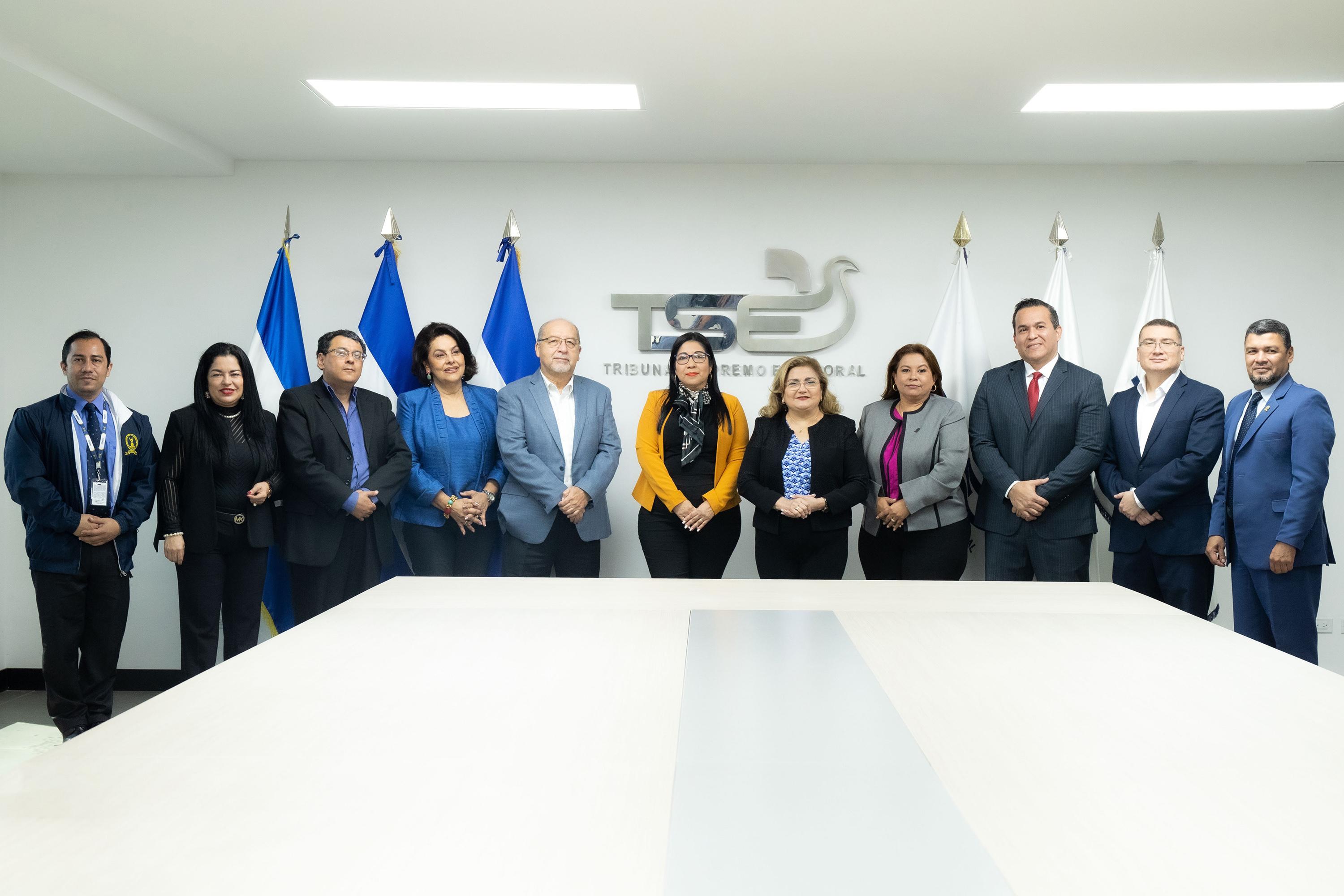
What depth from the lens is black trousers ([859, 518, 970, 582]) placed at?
374cm

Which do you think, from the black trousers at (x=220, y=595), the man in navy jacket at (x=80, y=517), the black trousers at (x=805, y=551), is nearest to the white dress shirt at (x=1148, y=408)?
the black trousers at (x=805, y=551)

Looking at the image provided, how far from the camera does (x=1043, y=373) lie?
12.8ft

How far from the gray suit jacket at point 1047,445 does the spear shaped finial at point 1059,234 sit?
88cm

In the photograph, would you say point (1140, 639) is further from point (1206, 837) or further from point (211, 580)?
point (211, 580)

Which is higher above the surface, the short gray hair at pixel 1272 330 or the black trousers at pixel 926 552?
the short gray hair at pixel 1272 330

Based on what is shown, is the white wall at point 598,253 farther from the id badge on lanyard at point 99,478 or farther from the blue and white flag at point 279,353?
the id badge on lanyard at point 99,478

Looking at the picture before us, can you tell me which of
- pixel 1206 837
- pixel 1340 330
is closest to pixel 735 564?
pixel 1340 330

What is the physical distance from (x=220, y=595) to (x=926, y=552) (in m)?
3.09

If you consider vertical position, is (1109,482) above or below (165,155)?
below

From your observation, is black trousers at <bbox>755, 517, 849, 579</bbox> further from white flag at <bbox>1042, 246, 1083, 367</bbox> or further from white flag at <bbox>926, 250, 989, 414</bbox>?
white flag at <bbox>1042, 246, 1083, 367</bbox>

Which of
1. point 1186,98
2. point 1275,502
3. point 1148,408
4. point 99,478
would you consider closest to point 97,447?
point 99,478

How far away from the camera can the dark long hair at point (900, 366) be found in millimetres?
3898

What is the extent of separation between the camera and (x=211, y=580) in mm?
3590

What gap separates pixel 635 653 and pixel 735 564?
3.07 meters
